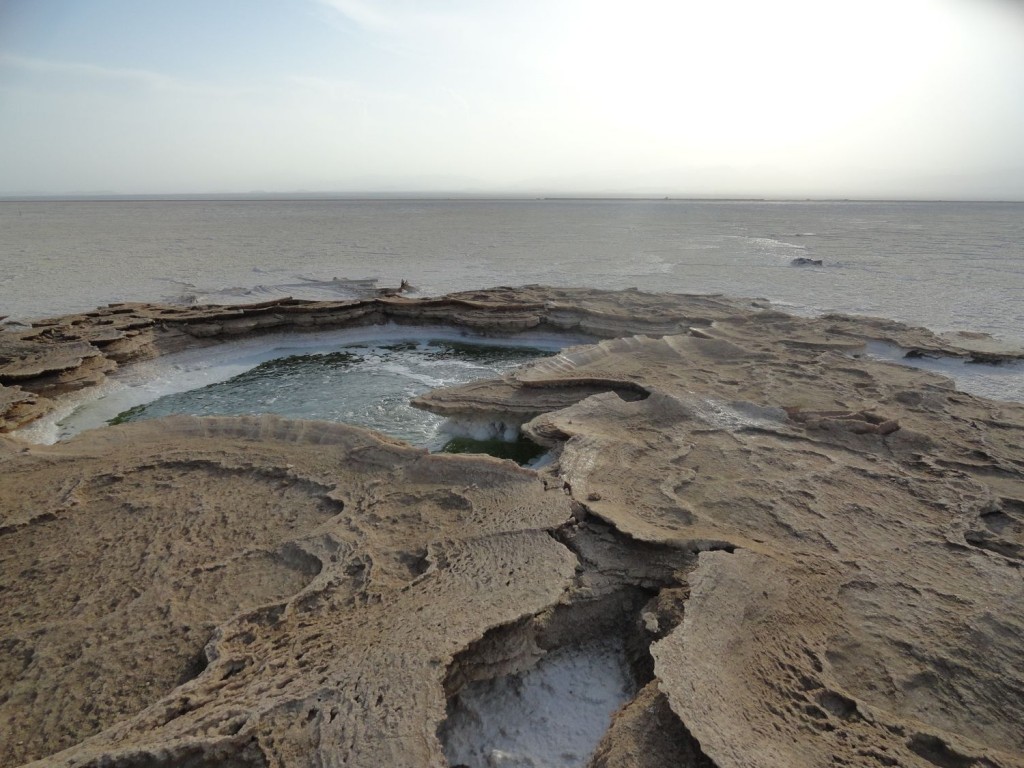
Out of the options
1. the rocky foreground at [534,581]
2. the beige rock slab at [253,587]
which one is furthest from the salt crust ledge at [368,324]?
the beige rock slab at [253,587]

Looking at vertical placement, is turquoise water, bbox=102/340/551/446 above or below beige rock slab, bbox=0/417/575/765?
below

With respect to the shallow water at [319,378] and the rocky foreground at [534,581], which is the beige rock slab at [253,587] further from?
the shallow water at [319,378]

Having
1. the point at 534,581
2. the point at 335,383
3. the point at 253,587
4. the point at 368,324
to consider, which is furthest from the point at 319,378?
the point at 534,581

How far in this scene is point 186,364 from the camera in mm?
10492

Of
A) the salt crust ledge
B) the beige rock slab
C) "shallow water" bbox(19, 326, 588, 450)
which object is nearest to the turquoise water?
"shallow water" bbox(19, 326, 588, 450)

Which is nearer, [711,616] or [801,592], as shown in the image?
[711,616]

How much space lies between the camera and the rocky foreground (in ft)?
9.64

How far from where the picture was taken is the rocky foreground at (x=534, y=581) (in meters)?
2.94

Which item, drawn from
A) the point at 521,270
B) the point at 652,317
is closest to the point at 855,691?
the point at 652,317

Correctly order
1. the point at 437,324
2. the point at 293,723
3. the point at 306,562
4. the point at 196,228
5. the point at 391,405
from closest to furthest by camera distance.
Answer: the point at 293,723 → the point at 306,562 → the point at 391,405 → the point at 437,324 → the point at 196,228

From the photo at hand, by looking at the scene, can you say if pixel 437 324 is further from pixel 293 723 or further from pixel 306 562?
pixel 293 723

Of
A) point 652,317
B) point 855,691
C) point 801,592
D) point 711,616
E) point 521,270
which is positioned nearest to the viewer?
point 855,691

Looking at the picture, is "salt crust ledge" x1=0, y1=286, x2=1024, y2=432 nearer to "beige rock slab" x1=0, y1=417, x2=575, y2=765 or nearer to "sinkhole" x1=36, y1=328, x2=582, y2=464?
"sinkhole" x1=36, y1=328, x2=582, y2=464

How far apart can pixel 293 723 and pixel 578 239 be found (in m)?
30.6
